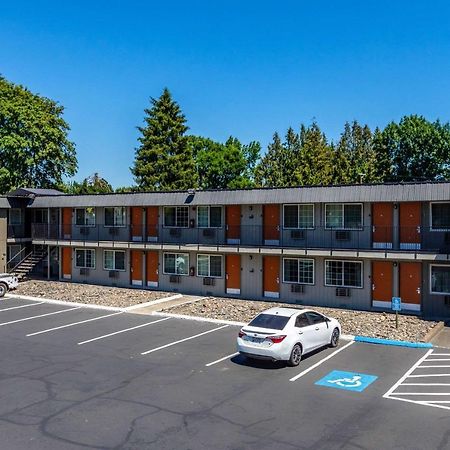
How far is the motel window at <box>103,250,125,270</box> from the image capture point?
32.5 meters

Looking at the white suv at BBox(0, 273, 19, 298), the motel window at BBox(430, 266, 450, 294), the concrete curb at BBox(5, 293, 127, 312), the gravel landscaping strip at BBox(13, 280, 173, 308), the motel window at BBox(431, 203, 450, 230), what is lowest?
the concrete curb at BBox(5, 293, 127, 312)

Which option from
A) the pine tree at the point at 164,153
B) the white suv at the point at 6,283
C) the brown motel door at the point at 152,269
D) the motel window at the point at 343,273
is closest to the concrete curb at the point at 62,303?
the white suv at the point at 6,283

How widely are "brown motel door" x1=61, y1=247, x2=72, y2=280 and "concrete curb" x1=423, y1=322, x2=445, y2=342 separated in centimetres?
2403

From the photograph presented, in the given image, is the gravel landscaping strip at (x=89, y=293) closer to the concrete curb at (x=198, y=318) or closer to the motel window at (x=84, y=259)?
A: the motel window at (x=84, y=259)

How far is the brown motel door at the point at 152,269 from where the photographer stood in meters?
31.2

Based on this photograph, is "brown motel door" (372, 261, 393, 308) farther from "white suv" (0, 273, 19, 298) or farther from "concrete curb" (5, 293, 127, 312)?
"white suv" (0, 273, 19, 298)

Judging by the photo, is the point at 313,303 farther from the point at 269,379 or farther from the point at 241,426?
the point at 241,426

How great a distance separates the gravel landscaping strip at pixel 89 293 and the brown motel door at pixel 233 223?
195 inches

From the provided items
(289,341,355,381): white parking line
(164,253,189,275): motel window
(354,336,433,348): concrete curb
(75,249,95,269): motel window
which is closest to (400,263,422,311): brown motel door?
(354,336,433,348): concrete curb

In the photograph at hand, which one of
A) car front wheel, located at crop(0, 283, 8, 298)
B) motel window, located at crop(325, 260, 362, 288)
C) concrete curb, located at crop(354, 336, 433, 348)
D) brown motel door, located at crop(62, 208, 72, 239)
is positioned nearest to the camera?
concrete curb, located at crop(354, 336, 433, 348)

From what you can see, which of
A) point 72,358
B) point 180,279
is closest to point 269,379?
point 72,358

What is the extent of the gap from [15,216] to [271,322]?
87.2ft

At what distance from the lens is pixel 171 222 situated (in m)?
30.6

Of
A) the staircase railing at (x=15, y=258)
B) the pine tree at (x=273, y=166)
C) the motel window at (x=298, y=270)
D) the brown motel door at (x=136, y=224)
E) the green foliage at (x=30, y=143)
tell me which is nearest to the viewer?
the motel window at (x=298, y=270)
